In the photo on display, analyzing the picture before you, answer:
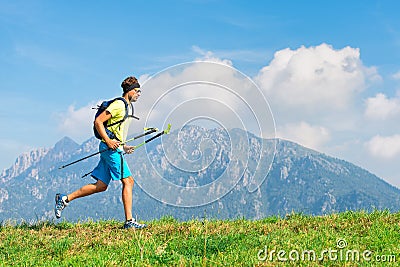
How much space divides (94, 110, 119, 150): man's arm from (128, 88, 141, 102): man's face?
2.38 feet

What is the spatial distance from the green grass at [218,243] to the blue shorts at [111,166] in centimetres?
109

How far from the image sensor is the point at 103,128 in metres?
10.5

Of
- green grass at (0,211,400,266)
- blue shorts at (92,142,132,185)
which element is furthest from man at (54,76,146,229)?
green grass at (0,211,400,266)

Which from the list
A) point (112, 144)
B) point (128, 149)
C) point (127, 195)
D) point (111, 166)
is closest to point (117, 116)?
point (112, 144)

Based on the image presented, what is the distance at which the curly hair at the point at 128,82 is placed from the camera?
36.0ft

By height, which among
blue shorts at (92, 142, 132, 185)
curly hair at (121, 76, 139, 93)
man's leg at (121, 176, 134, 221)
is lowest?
man's leg at (121, 176, 134, 221)

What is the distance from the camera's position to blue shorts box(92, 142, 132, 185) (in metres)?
10.7

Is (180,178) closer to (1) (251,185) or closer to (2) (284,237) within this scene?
(1) (251,185)

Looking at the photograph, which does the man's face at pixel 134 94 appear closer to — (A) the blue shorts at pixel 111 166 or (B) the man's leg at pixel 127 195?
(A) the blue shorts at pixel 111 166

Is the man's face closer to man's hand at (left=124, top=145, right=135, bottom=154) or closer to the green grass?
man's hand at (left=124, top=145, right=135, bottom=154)

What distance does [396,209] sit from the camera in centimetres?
1141

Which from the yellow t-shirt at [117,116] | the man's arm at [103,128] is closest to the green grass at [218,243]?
the man's arm at [103,128]

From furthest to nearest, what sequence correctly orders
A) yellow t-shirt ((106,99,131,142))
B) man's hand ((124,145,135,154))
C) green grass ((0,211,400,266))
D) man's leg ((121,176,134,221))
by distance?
man's hand ((124,145,135,154)) < man's leg ((121,176,134,221)) < yellow t-shirt ((106,99,131,142)) < green grass ((0,211,400,266))

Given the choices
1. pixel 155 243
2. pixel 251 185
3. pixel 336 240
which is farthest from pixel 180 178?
pixel 336 240
